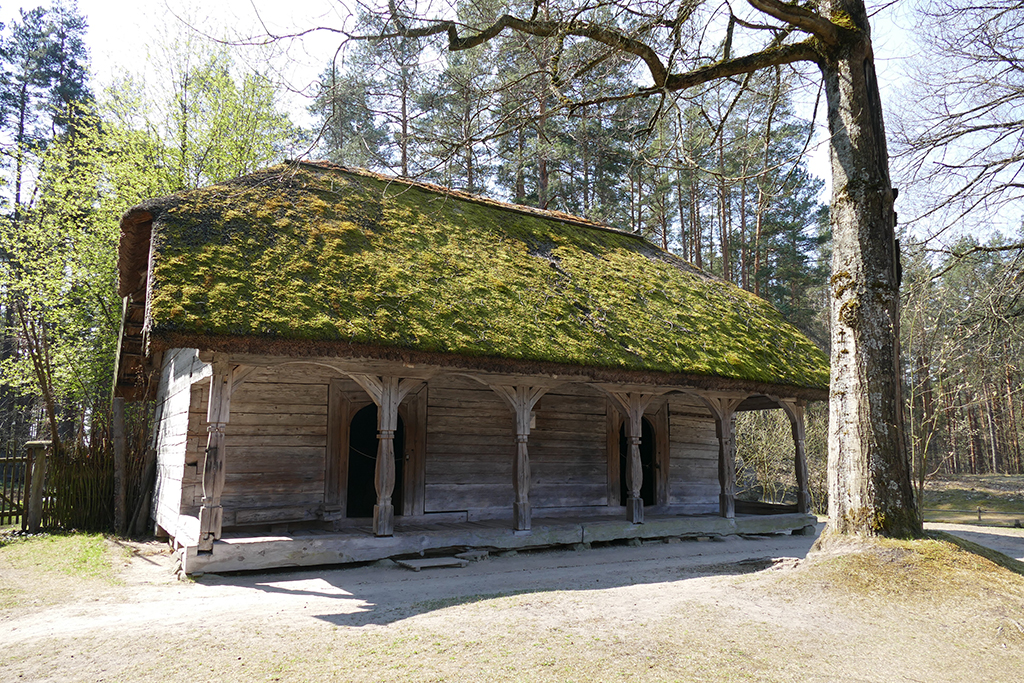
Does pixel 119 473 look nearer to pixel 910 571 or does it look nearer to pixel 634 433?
pixel 634 433

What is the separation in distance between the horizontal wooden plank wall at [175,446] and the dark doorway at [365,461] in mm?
2358

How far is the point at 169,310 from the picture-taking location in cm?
678

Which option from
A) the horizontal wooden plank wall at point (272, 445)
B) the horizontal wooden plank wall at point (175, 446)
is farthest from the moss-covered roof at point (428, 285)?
the horizontal wooden plank wall at point (272, 445)

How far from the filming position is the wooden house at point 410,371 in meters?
7.57

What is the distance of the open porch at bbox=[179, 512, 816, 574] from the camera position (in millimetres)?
7379

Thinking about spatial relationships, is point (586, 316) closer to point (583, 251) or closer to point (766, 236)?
point (583, 251)

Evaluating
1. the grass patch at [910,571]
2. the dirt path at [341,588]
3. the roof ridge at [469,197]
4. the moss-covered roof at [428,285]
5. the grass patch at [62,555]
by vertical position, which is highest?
the roof ridge at [469,197]

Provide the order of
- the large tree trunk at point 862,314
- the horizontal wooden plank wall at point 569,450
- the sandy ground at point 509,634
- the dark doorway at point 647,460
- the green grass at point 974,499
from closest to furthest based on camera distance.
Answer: the sandy ground at point 509,634, the large tree trunk at point 862,314, the horizontal wooden plank wall at point 569,450, the dark doorway at point 647,460, the green grass at point 974,499

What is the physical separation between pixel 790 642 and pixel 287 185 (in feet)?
29.5

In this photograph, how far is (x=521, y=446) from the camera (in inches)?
376

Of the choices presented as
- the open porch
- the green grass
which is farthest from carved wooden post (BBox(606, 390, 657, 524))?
the green grass

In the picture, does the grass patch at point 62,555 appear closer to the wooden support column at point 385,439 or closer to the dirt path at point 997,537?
the wooden support column at point 385,439

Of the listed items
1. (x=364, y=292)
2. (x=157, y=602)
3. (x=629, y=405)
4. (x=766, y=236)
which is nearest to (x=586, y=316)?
(x=629, y=405)

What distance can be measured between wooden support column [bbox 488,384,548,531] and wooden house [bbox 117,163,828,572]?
4cm
